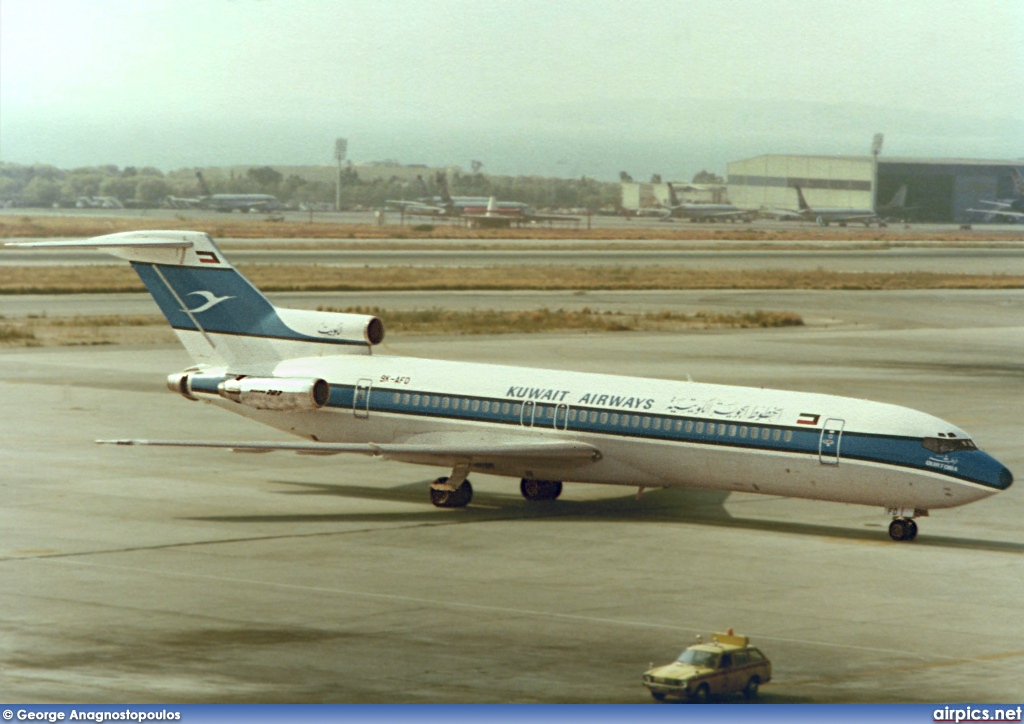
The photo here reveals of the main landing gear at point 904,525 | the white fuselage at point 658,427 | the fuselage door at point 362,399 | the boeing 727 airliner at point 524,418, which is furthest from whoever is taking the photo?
the fuselage door at point 362,399

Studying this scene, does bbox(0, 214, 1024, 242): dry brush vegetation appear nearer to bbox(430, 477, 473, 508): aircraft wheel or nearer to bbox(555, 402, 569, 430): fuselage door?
bbox(430, 477, 473, 508): aircraft wheel

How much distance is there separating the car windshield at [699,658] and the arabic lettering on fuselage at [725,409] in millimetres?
13135

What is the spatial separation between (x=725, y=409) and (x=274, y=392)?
35.3ft

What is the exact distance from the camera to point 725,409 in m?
32.4

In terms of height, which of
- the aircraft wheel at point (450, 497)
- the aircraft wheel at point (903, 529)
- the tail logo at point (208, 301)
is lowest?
the aircraft wheel at point (450, 497)

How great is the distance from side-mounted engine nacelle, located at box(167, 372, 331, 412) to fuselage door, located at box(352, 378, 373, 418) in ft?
2.22

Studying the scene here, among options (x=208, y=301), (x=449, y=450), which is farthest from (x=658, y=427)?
(x=208, y=301)

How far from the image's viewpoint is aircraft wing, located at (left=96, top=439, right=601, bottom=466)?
33.4m

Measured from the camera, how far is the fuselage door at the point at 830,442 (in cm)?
3098

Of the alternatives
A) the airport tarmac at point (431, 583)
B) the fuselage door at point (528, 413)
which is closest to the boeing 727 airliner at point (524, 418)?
the fuselage door at point (528, 413)

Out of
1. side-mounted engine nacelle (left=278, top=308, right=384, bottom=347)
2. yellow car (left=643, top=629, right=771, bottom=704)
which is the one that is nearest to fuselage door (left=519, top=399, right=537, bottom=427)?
side-mounted engine nacelle (left=278, top=308, right=384, bottom=347)

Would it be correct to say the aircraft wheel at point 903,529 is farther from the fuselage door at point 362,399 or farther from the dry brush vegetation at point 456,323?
the dry brush vegetation at point 456,323

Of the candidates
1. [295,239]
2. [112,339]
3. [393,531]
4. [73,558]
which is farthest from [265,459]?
[295,239]

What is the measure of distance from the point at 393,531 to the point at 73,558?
672cm
